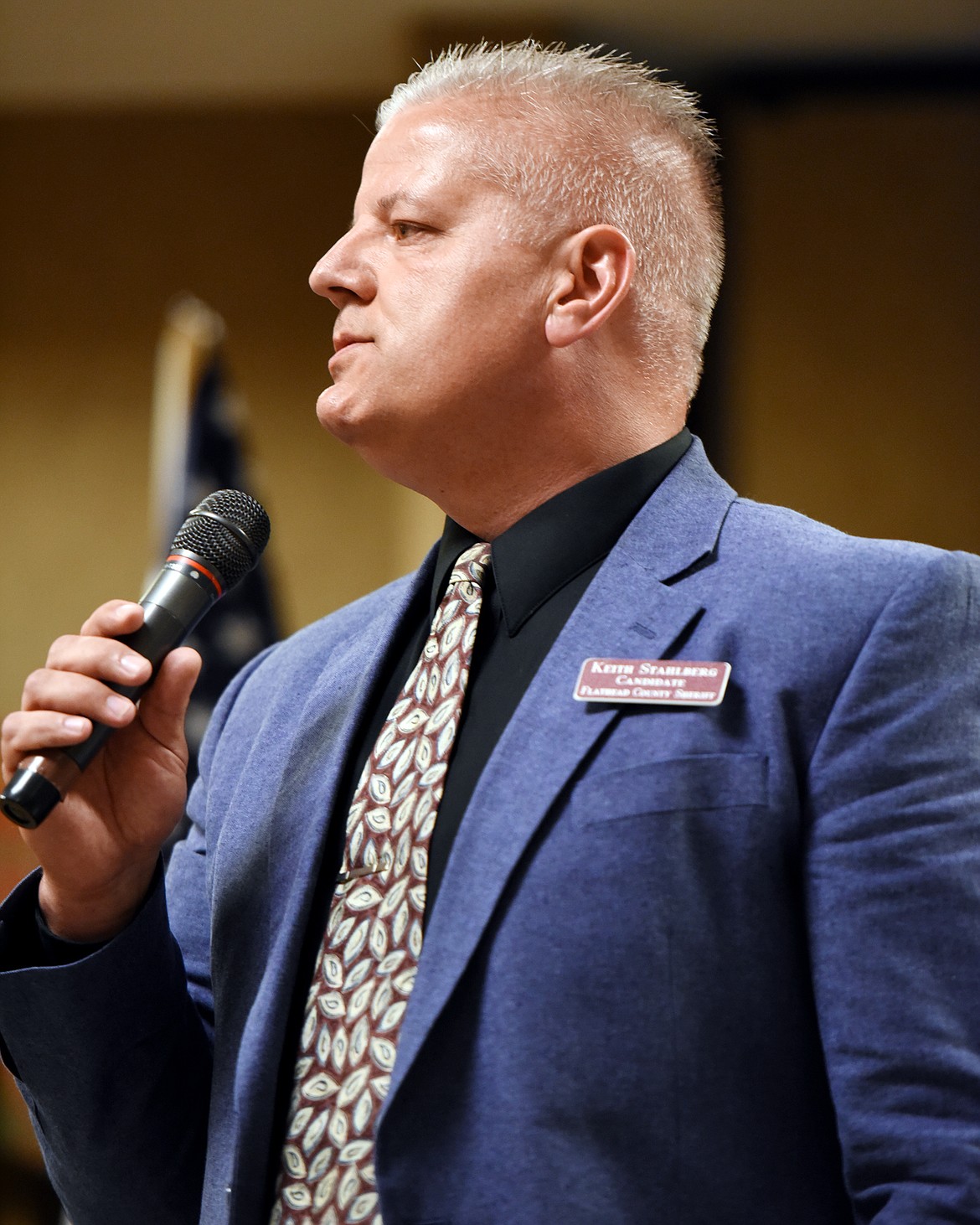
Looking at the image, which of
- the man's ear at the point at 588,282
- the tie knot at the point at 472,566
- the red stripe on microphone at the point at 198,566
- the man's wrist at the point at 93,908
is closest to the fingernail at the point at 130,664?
the red stripe on microphone at the point at 198,566

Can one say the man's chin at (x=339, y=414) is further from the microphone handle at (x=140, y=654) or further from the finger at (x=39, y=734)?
the finger at (x=39, y=734)

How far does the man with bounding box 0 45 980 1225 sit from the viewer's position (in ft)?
3.45

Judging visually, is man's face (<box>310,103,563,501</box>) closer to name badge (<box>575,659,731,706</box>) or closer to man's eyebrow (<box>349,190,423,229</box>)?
man's eyebrow (<box>349,190,423,229</box>)

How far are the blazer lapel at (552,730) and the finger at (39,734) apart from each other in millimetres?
347

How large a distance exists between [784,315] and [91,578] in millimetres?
2529

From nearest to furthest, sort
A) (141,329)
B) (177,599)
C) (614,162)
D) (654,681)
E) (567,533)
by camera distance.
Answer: (654,681) < (177,599) < (567,533) < (614,162) < (141,329)

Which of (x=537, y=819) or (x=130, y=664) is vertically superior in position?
(x=130, y=664)

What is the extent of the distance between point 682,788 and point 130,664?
0.50 m

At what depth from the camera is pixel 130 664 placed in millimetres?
1187

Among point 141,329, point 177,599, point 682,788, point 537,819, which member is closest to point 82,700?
point 177,599

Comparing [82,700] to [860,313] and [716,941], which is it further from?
[860,313]

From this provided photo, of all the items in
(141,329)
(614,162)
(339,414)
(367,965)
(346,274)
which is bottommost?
(367,965)

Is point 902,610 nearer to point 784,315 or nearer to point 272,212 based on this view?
point 784,315

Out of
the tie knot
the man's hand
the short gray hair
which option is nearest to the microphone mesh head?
the man's hand
